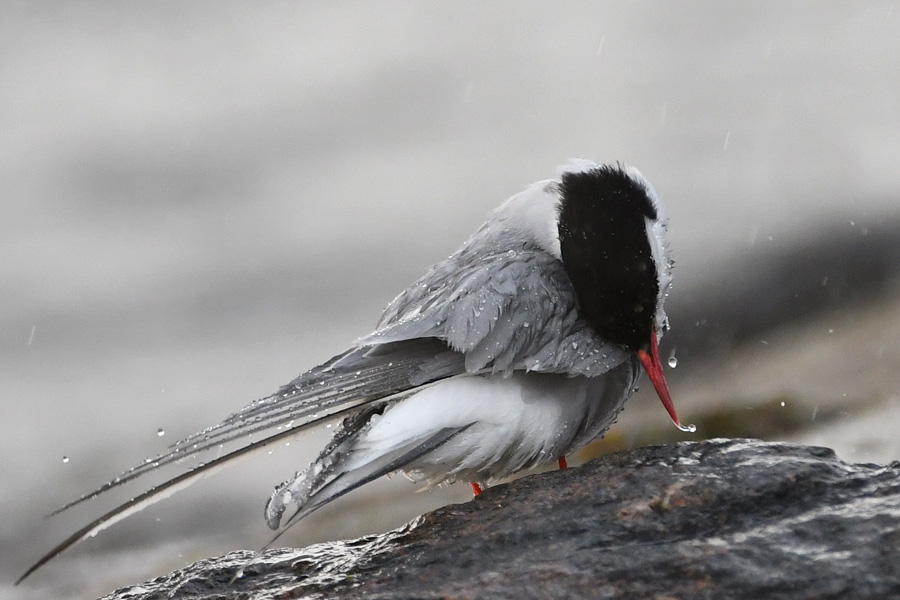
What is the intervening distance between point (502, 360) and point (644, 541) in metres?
0.90

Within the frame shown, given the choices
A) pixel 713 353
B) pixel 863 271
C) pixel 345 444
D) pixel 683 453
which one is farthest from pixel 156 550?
pixel 863 271

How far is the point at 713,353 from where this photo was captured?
26.5 ft

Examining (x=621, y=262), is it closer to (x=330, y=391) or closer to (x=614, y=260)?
(x=614, y=260)

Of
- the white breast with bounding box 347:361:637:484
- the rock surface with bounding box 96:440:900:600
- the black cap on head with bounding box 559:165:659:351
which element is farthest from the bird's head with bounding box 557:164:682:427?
the rock surface with bounding box 96:440:900:600

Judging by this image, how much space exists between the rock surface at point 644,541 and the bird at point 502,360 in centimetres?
25

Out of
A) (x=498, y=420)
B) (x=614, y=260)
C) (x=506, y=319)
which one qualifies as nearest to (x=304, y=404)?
(x=498, y=420)

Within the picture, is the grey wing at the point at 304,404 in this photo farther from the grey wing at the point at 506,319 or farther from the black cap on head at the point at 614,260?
the black cap on head at the point at 614,260

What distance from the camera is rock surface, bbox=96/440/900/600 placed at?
269 centimetres

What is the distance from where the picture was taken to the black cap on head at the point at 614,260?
12.5ft

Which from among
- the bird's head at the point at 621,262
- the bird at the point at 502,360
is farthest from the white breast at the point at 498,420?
the bird's head at the point at 621,262

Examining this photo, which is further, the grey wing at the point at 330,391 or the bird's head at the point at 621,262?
the bird's head at the point at 621,262

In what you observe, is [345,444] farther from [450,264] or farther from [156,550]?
[156,550]

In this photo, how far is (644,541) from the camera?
2898 mm

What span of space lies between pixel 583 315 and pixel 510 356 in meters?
0.46
